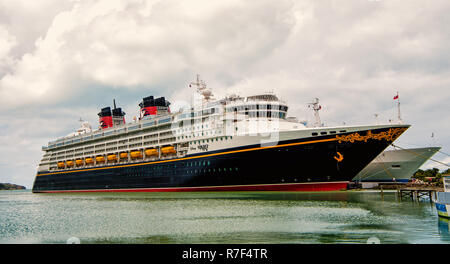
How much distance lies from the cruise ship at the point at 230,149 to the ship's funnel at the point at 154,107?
16 centimetres

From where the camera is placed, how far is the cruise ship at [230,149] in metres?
30.9

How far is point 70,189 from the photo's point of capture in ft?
210

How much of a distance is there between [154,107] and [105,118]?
53.8 ft

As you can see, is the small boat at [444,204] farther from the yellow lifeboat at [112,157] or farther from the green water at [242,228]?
the yellow lifeboat at [112,157]

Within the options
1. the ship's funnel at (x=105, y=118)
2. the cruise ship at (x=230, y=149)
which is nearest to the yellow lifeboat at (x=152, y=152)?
the cruise ship at (x=230, y=149)

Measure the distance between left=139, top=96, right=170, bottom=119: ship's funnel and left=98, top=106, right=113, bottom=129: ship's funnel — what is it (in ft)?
44.8

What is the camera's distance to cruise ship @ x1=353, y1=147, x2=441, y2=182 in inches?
1866

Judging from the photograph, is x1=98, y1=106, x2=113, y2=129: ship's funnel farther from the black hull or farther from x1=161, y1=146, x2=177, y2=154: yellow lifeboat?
the black hull

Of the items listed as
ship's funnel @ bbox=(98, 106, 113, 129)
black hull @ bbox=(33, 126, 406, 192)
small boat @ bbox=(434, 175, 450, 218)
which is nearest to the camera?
small boat @ bbox=(434, 175, 450, 218)

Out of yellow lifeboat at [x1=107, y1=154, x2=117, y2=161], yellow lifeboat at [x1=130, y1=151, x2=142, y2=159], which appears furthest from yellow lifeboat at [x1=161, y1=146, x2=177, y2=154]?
yellow lifeboat at [x1=107, y1=154, x2=117, y2=161]

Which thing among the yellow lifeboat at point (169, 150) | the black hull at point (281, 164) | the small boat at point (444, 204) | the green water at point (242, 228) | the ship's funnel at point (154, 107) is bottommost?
the green water at point (242, 228)
